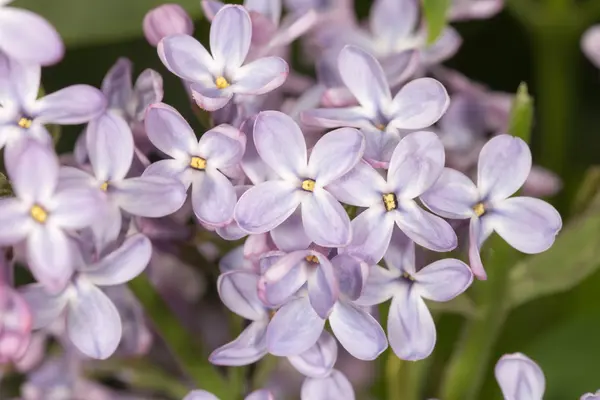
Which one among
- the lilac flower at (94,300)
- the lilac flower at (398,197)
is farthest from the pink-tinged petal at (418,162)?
the lilac flower at (94,300)

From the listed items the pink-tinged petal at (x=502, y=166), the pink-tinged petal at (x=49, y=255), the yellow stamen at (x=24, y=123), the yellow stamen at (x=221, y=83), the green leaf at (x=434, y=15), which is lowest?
the pink-tinged petal at (x=49, y=255)

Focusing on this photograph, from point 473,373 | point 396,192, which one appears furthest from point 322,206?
point 473,373

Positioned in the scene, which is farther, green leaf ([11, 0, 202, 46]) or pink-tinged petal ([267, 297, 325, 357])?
green leaf ([11, 0, 202, 46])

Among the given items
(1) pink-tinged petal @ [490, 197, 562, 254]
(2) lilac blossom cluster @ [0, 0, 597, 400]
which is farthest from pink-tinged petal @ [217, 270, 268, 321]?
(1) pink-tinged petal @ [490, 197, 562, 254]

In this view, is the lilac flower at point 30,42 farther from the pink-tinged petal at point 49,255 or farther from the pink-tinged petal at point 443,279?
the pink-tinged petal at point 443,279

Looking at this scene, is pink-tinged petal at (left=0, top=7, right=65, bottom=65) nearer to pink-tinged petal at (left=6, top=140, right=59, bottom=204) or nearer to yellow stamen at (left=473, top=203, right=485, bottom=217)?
pink-tinged petal at (left=6, top=140, right=59, bottom=204)
